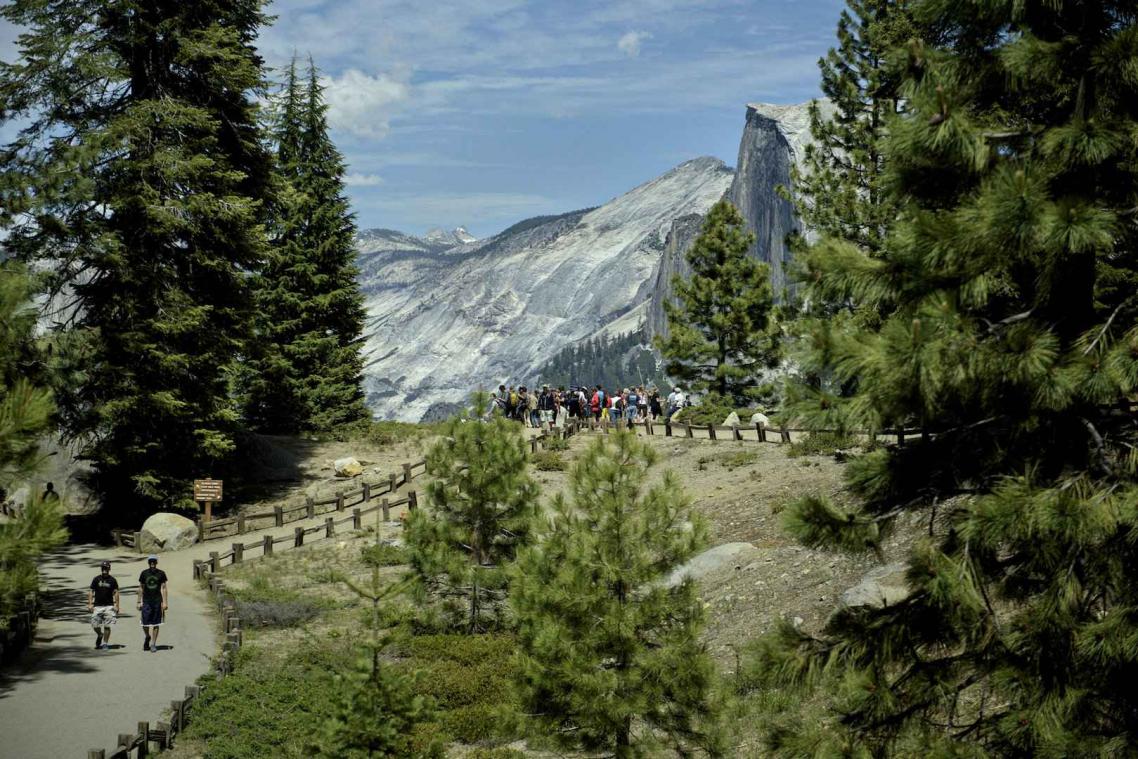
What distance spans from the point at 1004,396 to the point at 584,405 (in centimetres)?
3607

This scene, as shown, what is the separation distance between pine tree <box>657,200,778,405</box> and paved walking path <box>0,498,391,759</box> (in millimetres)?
21141

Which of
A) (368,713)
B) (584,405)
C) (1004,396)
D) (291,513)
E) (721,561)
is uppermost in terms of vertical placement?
(584,405)

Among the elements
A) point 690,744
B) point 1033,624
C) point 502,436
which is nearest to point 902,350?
point 1033,624

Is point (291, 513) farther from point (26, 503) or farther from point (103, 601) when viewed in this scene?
point (26, 503)

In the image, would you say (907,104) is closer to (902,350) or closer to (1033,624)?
(902,350)

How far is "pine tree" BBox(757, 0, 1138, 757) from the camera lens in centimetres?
647

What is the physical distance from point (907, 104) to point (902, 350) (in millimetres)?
2125

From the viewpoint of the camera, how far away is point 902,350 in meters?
6.57

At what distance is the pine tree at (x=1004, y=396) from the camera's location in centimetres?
647

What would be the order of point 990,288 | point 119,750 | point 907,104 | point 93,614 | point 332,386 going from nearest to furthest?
point 990,288, point 907,104, point 119,750, point 93,614, point 332,386

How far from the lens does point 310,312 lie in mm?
40906

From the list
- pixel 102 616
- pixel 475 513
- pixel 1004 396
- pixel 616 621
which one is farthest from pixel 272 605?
pixel 1004 396

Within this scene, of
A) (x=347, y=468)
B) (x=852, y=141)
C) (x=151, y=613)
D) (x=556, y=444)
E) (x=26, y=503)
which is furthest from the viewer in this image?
(x=556, y=444)

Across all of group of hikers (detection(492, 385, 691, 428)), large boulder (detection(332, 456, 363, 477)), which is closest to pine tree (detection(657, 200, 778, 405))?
group of hikers (detection(492, 385, 691, 428))
